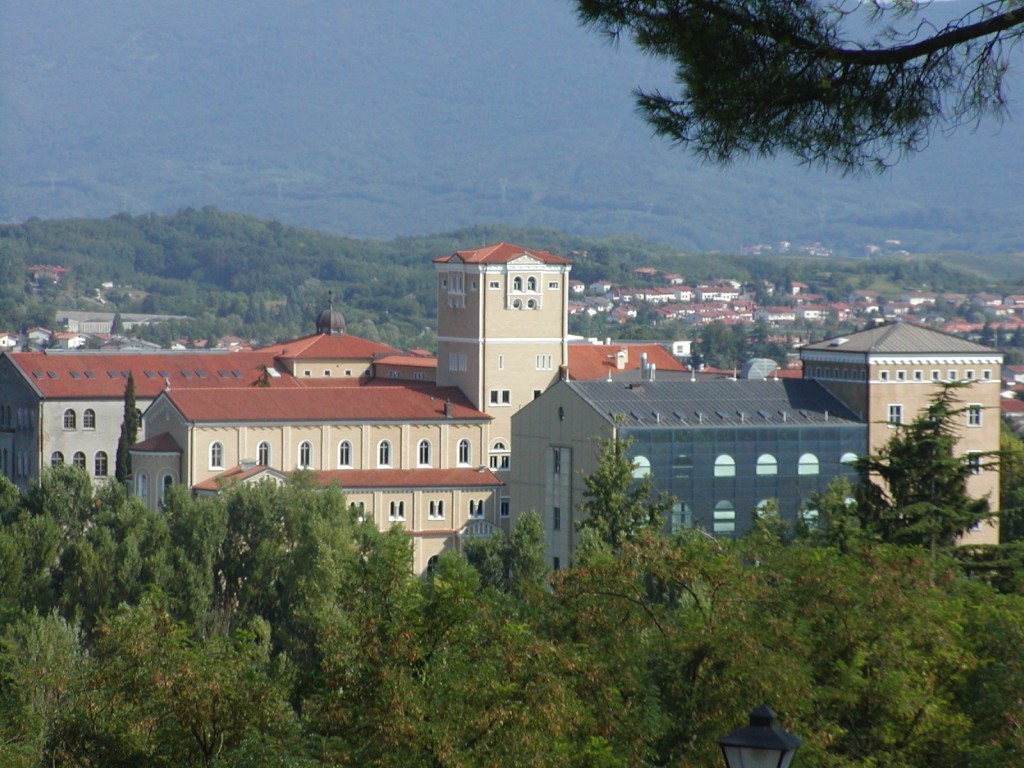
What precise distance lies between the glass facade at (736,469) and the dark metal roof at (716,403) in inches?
18.4

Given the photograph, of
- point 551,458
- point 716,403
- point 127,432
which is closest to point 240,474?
point 127,432

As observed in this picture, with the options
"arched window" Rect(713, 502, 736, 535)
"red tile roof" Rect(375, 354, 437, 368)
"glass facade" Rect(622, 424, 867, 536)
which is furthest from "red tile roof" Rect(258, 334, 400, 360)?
"arched window" Rect(713, 502, 736, 535)

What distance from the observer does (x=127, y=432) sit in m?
83.3

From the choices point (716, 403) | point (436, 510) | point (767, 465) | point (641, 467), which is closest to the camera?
point (641, 467)

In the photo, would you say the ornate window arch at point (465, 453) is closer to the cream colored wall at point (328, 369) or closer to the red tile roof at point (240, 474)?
the red tile roof at point (240, 474)

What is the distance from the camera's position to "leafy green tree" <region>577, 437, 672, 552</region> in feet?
193

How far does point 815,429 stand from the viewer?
231 ft

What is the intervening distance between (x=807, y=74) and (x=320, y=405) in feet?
212

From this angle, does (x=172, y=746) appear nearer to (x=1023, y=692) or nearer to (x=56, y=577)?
(x=1023, y=692)

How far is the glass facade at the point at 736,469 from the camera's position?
67750 millimetres

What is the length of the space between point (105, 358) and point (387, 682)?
72434 mm

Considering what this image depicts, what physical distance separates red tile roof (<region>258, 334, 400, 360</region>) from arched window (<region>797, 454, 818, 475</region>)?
102ft

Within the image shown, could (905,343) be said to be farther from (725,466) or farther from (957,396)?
(725,466)

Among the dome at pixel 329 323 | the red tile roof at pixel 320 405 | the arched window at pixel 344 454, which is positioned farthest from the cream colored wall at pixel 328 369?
the arched window at pixel 344 454
